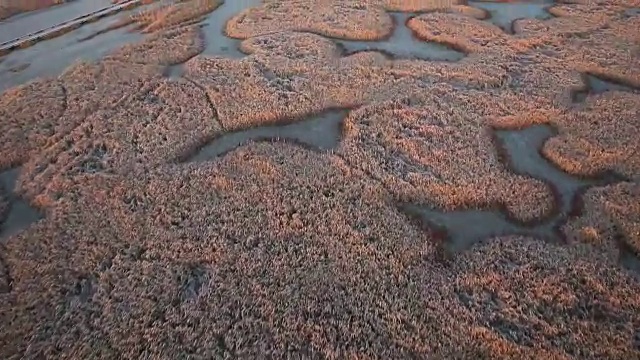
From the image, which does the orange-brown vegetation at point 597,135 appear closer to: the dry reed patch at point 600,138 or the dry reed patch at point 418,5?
the dry reed patch at point 600,138

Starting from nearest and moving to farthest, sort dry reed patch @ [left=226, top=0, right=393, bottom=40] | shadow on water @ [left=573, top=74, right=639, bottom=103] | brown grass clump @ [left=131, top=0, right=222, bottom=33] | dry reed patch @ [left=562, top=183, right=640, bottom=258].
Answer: dry reed patch @ [left=562, top=183, right=640, bottom=258]
shadow on water @ [left=573, top=74, right=639, bottom=103]
dry reed patch @ [left=226, top=0, right=393, bottom=40]
brown grass clump @ [left=131, top=0, right=222, bottom=33]

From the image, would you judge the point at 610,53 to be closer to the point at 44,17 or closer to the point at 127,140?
the point at 127,140

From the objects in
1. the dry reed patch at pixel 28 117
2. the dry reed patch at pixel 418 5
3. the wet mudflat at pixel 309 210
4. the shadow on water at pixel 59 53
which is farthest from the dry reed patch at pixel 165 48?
the dry reed patch at pixel 418 5

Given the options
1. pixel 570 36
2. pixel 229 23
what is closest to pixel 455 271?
pixel 570 36

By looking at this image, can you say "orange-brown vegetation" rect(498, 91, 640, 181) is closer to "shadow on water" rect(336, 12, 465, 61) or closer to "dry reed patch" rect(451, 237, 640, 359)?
"dry reed patch" rect(451, 237, 640, 359)

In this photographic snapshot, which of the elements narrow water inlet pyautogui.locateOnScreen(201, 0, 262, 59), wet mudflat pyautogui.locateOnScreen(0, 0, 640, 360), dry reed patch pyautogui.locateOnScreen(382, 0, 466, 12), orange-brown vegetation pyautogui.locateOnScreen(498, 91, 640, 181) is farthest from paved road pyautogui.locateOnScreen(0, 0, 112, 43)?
orange-brown vegetation pyautogui.locateOnScreen(498, 91, 640, 181)
